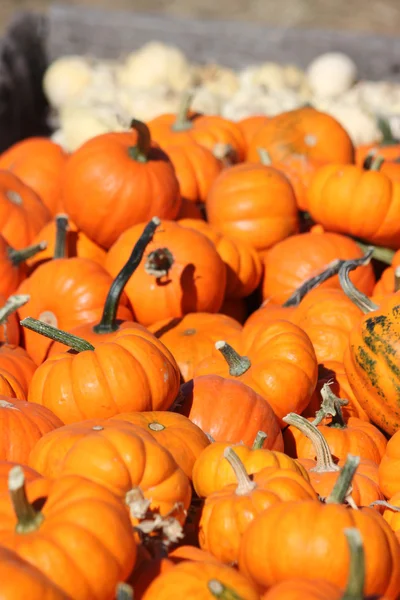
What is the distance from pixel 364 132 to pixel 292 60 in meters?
2.36

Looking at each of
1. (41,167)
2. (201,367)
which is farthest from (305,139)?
(201,367)

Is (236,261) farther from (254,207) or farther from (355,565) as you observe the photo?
(355,565)

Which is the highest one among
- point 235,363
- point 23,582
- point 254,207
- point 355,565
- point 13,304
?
point 355,565

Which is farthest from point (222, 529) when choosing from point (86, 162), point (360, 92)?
point (360, 92)

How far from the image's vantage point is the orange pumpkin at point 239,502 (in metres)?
2.02

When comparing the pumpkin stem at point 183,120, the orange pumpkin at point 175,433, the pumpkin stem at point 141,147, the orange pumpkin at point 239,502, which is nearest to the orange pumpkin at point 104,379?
the orange pumpkin at point 175,433

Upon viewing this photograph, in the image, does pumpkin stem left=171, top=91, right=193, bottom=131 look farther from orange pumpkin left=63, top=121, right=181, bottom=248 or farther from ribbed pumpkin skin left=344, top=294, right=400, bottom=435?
ribbed pumpkin skin left=344, top=294, right=400, bottom=435

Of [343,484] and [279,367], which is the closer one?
[343,484]

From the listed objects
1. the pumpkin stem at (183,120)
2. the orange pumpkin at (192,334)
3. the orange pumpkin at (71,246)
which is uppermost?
the pumpkin stem at (183,120)

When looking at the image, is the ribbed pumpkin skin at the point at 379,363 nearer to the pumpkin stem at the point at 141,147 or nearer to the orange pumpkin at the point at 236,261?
the orange pumpkin at the point at 236,261

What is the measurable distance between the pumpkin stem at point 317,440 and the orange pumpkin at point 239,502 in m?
0.31

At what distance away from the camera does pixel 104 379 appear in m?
2.70

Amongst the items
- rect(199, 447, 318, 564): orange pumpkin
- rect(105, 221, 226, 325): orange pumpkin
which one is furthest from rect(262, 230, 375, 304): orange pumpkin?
rect(199, 447, 318, 564): orange pumpkin

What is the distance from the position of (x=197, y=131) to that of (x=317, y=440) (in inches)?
117
